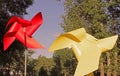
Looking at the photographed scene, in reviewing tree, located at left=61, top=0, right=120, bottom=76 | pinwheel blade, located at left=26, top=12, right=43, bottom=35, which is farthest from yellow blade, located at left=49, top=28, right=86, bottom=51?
tree, located at left=61, top=0, right=120, bottom=76

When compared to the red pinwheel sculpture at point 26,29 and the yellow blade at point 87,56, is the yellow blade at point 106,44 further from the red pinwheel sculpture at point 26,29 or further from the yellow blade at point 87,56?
the red pinwheel sculpture at point 26,29

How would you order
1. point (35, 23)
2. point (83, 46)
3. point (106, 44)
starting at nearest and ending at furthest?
point (83, 46) < point (106, 44) < point (35, 23)

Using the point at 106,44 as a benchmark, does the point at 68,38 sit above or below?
above

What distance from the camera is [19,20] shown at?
1540 cm

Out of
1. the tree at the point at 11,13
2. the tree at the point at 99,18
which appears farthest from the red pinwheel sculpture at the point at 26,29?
the tree at the point at 99,18

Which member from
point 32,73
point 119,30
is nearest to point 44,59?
point 32,73

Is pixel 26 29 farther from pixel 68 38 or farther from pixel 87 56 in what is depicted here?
pixel 87 56

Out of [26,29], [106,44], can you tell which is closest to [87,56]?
[106,44]

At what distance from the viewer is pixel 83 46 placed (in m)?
12.2

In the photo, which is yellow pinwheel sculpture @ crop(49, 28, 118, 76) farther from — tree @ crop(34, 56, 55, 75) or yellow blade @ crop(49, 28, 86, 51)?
tree @ crop(34, 56, 55, 75)

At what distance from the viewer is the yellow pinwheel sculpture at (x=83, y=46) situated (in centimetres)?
1203

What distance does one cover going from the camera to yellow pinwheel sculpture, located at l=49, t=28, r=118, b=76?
474 inches

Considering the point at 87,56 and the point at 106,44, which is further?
the point at 106,44

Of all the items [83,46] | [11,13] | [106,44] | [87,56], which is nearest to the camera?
[87,56]
